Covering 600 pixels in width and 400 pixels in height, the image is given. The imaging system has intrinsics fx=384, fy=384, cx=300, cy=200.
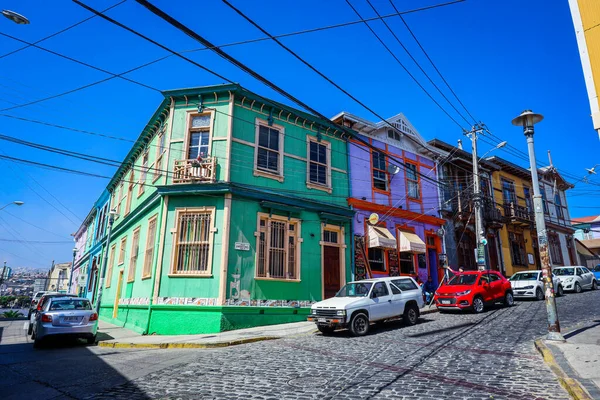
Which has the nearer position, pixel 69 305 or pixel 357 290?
pixel 357 290

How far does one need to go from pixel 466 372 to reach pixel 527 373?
1028 millimetres

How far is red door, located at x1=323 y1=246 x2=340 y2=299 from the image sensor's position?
55.5 feet

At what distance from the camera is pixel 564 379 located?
5.99 metres

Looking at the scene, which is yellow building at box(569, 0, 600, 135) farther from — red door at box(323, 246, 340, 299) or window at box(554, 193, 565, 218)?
window at box(554, 193, 565, 218)

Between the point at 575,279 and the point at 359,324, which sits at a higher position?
the point at 575,279

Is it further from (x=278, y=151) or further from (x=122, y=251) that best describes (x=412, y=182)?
(x=122, y=251)

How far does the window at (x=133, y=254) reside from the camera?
17625mm

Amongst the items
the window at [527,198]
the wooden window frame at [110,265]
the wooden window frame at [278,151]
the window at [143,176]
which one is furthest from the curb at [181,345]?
the window at [527,198]

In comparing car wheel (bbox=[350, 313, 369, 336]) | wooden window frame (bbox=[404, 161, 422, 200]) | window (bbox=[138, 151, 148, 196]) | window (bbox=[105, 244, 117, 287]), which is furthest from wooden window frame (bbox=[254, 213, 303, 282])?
window (bbox=[105, 244, 117, 287])

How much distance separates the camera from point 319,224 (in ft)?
56.3

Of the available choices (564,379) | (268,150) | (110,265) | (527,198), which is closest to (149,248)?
(268,150)

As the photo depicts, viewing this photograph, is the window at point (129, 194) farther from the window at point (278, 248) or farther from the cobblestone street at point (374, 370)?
the cobblestone street at point (374, 370)

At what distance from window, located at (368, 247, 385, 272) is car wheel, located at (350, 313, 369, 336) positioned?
6957mm

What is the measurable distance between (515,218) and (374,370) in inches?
985
